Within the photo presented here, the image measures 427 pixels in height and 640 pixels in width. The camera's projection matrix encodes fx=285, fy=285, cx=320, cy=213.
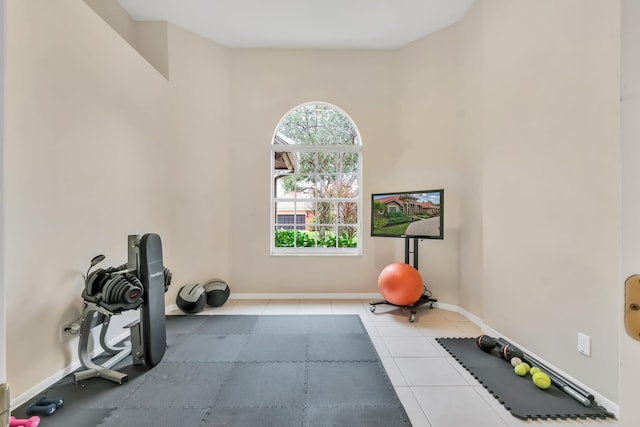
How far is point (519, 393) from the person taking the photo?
6.58 ft

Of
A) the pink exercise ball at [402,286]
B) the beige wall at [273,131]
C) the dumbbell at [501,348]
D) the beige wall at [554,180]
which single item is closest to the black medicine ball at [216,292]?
the beige wall at [273,131]

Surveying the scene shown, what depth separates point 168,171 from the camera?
3.60 metres

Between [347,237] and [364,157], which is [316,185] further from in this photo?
[347,237]

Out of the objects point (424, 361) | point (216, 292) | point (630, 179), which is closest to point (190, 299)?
point (216, 292)

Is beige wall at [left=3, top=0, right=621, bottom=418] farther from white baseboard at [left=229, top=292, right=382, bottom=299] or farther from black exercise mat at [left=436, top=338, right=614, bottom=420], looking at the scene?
black exercise mat at [left=436, top=338, right=614, bottom=420]

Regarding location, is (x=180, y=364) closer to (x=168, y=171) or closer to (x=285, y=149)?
(x=168, y=171)

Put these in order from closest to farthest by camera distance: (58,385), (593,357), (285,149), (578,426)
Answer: (578,426)
(593,357)
(58,385)
(285,149)

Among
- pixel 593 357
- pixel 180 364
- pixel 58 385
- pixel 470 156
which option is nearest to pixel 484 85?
pixel 470 156

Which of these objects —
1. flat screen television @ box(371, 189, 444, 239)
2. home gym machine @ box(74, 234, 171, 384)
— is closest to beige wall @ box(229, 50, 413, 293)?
flat screen television @ box(371, 189, 444, 239)

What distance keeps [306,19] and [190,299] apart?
3.78 metres

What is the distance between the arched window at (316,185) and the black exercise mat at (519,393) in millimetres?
2218

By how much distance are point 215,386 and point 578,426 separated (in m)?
2.35

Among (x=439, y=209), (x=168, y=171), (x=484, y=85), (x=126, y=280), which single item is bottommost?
(x=126, y=280)

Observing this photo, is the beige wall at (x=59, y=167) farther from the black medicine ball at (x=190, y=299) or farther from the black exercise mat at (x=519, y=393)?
the black exercise mat at (x=519, y=393)
